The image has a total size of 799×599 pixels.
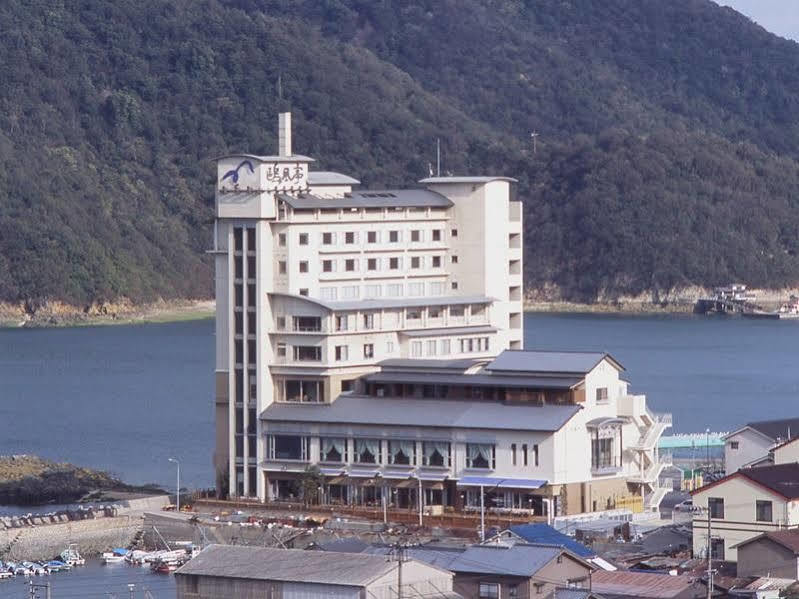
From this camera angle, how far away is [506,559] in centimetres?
2112

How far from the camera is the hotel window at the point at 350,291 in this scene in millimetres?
30000

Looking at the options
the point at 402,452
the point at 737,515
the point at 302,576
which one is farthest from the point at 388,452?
the point at 302,576

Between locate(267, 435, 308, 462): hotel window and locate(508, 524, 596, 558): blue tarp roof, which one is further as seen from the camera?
locate(267, 435, 308, 462): hotel window

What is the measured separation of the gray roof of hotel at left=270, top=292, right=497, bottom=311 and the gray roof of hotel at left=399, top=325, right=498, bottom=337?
0.32m

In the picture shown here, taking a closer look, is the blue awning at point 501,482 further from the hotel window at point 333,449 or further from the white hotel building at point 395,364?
the hotel window at point 333,449

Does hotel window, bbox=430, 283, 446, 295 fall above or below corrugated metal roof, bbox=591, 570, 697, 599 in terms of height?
above

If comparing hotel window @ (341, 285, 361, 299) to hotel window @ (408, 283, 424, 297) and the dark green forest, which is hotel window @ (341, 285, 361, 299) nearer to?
hotel window @ (408, 283, 424, 297)

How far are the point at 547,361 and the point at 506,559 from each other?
23.2 ft

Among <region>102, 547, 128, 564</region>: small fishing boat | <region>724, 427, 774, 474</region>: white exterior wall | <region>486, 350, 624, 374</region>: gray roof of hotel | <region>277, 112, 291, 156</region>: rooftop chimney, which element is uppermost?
<region>277, 112, 291, 156</region>: rooftop chimney

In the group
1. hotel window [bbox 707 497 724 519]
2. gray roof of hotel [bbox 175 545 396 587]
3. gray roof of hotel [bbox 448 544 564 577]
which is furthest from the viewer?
hotel window [bbox 707 497 724 519]

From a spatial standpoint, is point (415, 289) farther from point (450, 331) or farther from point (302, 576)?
point (302, 576)

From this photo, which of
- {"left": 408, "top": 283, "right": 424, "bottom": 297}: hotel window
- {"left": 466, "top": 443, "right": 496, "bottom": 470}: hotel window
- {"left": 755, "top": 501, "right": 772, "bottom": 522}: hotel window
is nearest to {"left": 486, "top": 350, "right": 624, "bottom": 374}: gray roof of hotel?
{"left": 466, "top": 443, "right": 496, "bottom": 470}: hotel window

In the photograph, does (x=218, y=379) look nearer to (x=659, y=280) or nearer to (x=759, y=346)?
(x=759, y=346)

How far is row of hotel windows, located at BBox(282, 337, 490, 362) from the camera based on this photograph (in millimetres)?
29062
